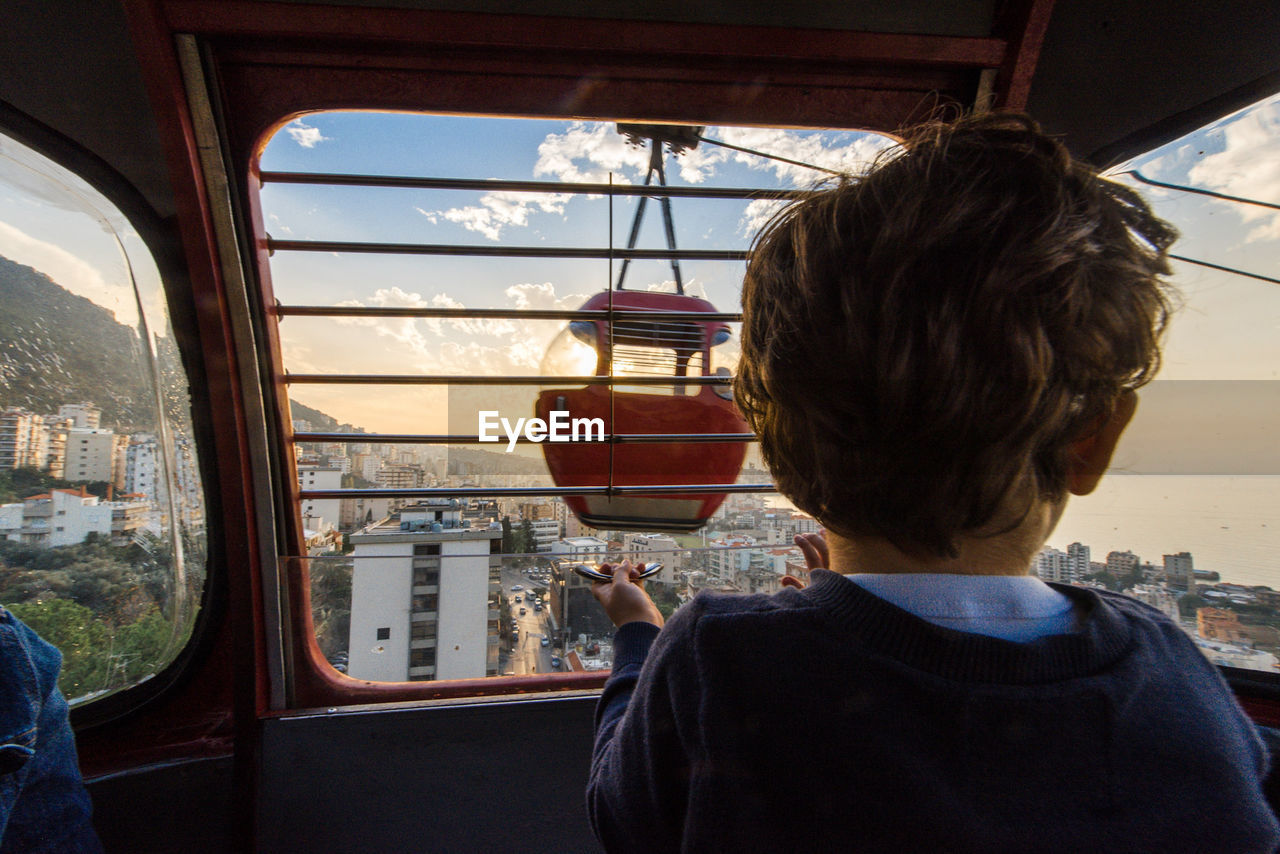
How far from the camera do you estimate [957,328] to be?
0.51 meters

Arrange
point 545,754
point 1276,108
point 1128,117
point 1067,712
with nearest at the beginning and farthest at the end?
1. point 1067,712
2. point 1276,108
3. point 1128,117
4. point 545,754

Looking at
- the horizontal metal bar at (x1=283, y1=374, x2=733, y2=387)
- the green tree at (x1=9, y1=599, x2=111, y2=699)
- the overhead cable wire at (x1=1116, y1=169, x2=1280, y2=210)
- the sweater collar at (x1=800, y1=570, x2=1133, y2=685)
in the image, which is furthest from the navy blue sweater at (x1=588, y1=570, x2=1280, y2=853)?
the green tree at (x1=9, y1=599, x2=111, y2=699)

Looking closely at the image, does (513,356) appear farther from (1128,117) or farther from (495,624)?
(1128,117)

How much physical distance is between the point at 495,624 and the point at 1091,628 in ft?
5.17

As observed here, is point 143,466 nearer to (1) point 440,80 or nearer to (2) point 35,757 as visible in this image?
(2) point 35,757

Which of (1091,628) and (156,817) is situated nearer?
(1091,628)

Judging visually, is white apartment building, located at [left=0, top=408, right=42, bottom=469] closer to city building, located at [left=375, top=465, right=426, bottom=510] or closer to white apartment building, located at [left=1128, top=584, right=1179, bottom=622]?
city building, located at [left=375, top=465, right=426, bottom=510]

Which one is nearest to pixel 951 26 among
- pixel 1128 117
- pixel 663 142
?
pixel 1128 117

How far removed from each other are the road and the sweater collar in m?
1.35

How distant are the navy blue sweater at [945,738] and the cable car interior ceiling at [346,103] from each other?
1369 millimetres

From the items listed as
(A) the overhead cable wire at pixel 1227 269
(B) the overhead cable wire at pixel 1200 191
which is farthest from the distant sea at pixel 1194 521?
(B) the overhead cable wire at pixel 1200 191

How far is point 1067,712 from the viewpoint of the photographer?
1.43 ft

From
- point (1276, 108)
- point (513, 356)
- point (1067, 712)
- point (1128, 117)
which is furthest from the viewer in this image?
point (513, 356)

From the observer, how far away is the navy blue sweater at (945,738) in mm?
431
